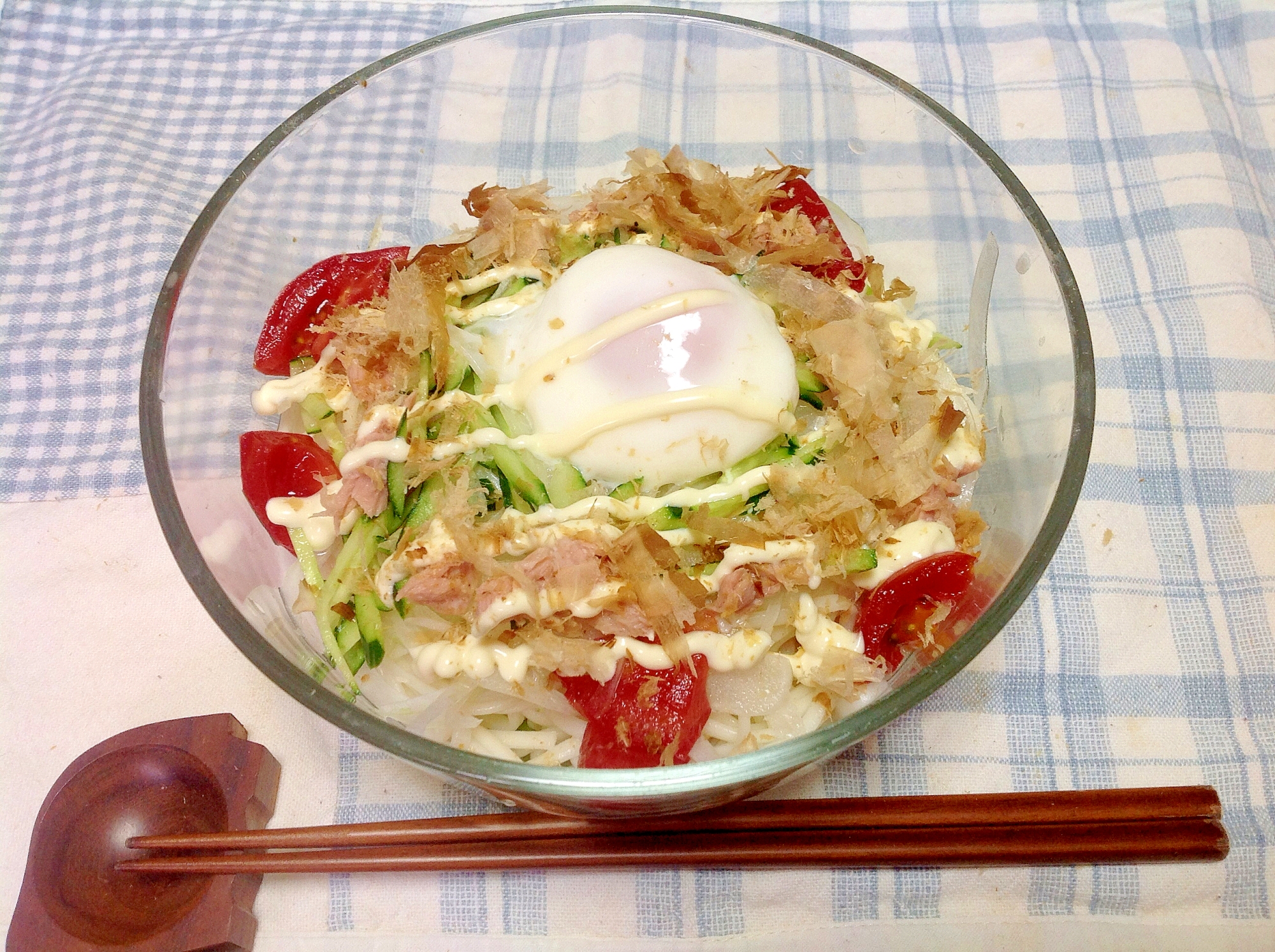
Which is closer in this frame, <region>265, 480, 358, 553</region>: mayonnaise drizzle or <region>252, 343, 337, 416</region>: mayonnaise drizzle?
<region>265, 480, 358, 553</region>: mayonnaise drizzle

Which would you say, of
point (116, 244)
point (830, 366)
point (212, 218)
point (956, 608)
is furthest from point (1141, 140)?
point (116, 244)

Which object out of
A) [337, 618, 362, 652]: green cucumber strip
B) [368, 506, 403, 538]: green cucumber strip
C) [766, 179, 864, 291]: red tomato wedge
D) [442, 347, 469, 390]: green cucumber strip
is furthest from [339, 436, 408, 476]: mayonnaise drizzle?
[766, 179, 864, 291]: red tomato wedge

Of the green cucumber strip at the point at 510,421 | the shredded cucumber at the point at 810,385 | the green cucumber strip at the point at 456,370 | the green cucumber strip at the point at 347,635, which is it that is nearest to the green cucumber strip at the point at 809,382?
the shredded cucumber at the point at 810,385

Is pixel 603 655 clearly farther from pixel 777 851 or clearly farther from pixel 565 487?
pixel 777 851

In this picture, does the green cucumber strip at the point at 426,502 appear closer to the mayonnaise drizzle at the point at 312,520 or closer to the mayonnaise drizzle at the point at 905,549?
the mayonnaise drizzle at the point at 312,520

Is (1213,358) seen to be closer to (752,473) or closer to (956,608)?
(956,608)

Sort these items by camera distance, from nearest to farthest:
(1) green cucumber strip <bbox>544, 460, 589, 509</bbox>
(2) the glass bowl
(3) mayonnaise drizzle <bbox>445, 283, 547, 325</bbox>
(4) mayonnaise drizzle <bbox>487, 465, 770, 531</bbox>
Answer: (2) the glass bowl, (4) mayonnaise drizzle <bbox>487, 465, 770, 531</bbox>, (1) green cucumber strip <bbox>544, 460, 589, 509</bbox>, (3) mayonnaise drizzle <bbox>445, 283, 547, 325</bbox>

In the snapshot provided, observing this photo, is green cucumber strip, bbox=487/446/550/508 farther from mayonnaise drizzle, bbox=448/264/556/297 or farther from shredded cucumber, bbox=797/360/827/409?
shredded cucumber, bbox=797/360/827/409
